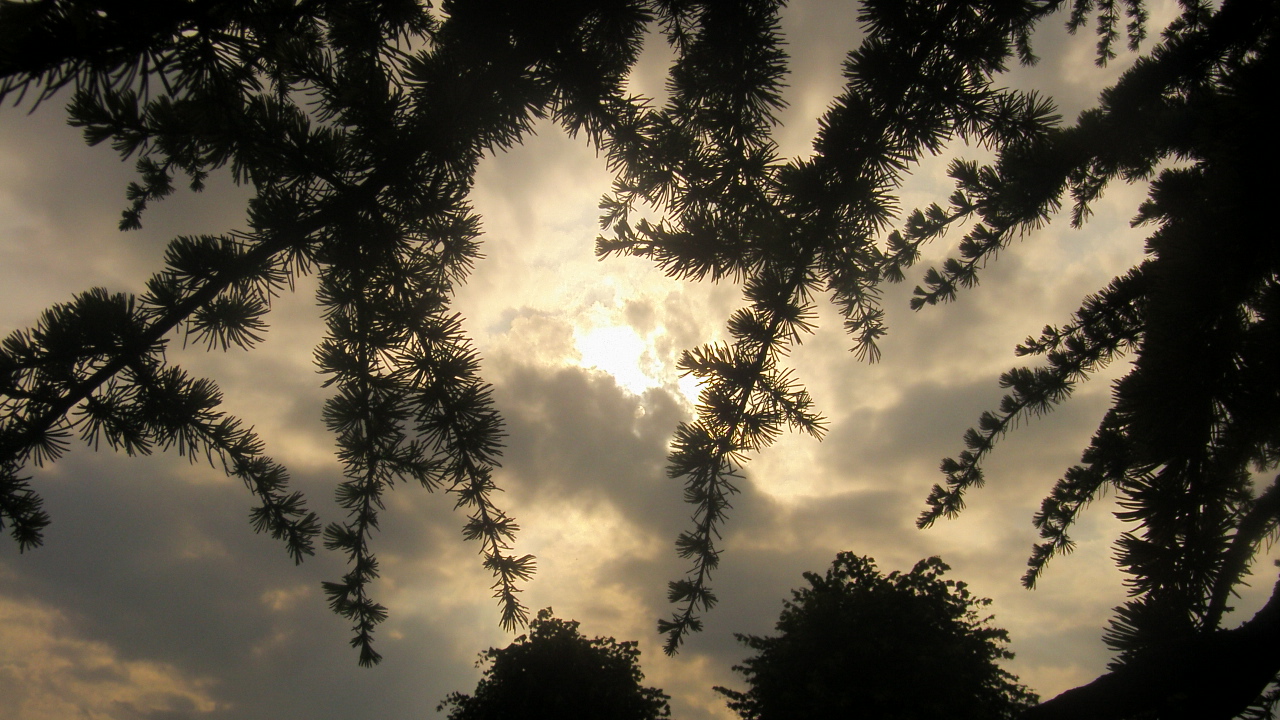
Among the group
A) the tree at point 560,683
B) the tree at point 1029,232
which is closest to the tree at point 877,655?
the tree at point 560,683

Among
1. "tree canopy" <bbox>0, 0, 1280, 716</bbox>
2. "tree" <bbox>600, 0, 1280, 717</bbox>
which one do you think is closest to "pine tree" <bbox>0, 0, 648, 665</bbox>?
"tree canopy" <bbox>0, 0, 1280, 716</bbox>

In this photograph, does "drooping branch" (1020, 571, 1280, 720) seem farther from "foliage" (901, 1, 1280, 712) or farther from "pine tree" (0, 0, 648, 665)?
"pine tree" (0, 0, 648, 665)

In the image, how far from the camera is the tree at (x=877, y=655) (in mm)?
11695

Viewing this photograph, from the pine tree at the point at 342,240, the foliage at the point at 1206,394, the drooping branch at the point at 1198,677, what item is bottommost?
the drooping branch at the point at 1198,677

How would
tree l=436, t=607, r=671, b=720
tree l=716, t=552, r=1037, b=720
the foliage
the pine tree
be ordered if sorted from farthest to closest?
1. tree l=436, t=607, r=671, b=720
2. tree l=716, t=552, r=1037, b=720
3. the pine tree
4. the foliage

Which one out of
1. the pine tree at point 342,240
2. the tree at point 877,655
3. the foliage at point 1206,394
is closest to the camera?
the foliage at point 1206,394

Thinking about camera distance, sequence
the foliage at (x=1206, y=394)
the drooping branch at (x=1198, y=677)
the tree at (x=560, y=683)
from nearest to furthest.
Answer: the drooping branch at (x=1198, y=677), the foliage at (x=1206, y=394), the tree at (x=560, y=683)

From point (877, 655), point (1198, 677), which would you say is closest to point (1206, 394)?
point (1198, 677)

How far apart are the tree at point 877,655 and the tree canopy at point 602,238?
12.5 meters

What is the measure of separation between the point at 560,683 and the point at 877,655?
9.10 m

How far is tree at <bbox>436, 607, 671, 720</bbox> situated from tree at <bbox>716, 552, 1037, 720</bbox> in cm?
306

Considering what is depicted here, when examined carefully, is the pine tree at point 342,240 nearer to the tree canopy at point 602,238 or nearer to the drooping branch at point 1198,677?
the tree canopy at point 602,238

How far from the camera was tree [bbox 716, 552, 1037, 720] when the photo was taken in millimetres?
11695

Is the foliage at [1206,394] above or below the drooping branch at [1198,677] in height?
above
